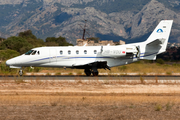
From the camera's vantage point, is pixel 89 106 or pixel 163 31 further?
pixel 163 31

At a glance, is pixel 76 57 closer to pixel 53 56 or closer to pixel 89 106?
pixel 53 56

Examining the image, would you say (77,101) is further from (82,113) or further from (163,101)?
(163,101)

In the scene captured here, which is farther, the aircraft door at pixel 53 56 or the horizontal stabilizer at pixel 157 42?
the horizontal stabilizer at pixel 157 42

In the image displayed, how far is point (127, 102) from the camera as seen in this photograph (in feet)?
45.6

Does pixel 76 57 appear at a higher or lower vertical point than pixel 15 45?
lower

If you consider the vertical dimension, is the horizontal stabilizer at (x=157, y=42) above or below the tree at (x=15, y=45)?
below

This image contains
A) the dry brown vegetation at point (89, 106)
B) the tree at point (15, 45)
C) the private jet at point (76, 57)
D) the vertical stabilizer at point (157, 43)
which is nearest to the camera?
the dry brown vegetation at point (89, 106)

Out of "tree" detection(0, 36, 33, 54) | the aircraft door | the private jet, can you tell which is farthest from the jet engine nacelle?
"tree" detection(0, 36, 33, 54)

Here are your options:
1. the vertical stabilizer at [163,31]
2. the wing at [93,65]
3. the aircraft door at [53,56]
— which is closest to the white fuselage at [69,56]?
the aircraft door at [53,56]

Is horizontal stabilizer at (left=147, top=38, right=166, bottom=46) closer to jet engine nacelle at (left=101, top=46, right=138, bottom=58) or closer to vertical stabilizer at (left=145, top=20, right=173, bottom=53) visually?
vertical stabilizer at (left=145, top=20, right=173, bottom=53)

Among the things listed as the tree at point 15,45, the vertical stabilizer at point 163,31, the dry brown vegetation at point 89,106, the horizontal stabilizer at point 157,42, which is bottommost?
the dry brown vegetation at point 89,106

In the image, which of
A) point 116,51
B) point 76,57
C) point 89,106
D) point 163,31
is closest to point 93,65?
point 76,57

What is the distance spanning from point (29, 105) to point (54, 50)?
14662 millimetres

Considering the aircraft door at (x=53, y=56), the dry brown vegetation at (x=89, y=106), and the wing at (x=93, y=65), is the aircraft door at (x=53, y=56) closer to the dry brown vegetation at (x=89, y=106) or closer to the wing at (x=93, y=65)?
the wing at (x=93, y=65)
